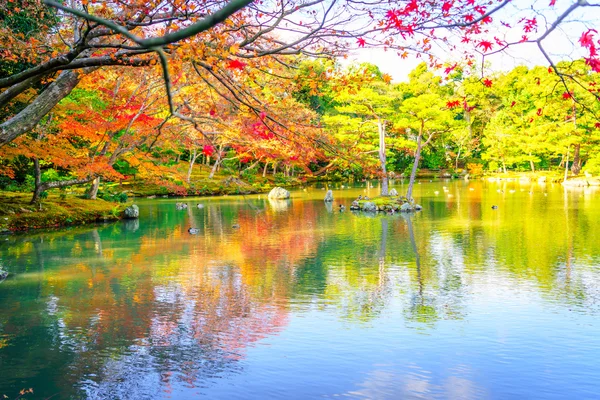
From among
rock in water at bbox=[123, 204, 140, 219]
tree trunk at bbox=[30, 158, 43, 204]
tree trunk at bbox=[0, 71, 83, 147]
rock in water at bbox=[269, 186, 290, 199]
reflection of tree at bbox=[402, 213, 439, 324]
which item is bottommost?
reflection of tree at bbox=[402, 213, 439, 324]

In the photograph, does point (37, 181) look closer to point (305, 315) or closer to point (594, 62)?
point (305, 315)

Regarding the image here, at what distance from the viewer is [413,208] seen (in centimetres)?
2441

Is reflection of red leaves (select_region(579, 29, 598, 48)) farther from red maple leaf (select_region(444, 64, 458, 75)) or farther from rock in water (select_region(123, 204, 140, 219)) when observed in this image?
rock in water (select_region(123, 204, 140, 219))

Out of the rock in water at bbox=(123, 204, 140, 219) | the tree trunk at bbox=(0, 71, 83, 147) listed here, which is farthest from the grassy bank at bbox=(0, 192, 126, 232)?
the tree trunk at bbox=(0, 71, 83, 147)

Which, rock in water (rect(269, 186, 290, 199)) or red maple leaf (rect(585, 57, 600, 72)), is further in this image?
rock in water (rect(269, 186, 290, 199))

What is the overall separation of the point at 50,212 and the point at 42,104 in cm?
1390

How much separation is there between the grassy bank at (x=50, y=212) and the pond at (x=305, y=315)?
1.96 metres

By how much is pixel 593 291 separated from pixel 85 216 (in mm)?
17859

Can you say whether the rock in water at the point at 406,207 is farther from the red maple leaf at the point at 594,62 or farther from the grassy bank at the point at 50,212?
the red maple leaf at the point at 594,62

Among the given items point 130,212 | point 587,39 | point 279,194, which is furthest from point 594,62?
point 279,194

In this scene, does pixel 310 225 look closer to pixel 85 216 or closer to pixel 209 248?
pixel 209 248

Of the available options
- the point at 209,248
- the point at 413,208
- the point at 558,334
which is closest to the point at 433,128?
Answer: the point at 413,208

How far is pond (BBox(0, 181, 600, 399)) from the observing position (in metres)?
6.31

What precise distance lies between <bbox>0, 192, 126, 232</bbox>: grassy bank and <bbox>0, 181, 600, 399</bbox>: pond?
6.42ft
